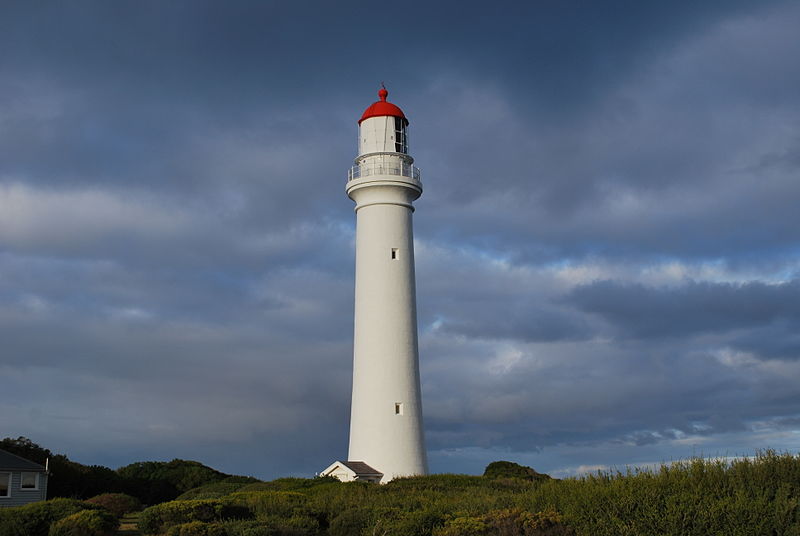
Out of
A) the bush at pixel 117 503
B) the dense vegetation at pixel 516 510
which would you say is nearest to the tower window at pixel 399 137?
the dense vegetation at pixel 516 510

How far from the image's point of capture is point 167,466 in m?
42.2

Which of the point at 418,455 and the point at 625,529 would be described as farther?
the point at 418,455

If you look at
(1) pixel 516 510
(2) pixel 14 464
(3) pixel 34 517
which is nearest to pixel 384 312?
(3) pixel 34 517

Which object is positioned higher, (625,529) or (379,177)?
(379,177)

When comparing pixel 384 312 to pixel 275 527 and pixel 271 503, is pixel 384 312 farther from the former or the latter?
pixel 275 527

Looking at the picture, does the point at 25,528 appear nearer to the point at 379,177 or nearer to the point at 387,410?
the point at 387,410

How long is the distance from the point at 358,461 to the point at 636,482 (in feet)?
55.5

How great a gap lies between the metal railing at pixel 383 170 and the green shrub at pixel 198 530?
18749 millimetres

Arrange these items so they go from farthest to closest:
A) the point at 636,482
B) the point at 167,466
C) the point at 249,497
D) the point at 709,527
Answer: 1. the point at 167,466
2. the point at 249,497
3. the point at 636,482
4. the point at 709,527

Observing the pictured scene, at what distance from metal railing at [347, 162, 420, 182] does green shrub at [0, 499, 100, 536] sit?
17.5 m

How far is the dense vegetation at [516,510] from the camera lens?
14.4 meters

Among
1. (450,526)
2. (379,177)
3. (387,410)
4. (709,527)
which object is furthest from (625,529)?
(379,177)

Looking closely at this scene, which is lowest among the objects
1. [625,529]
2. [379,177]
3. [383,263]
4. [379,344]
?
[625,529]

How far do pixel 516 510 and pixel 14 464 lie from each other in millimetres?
23935
